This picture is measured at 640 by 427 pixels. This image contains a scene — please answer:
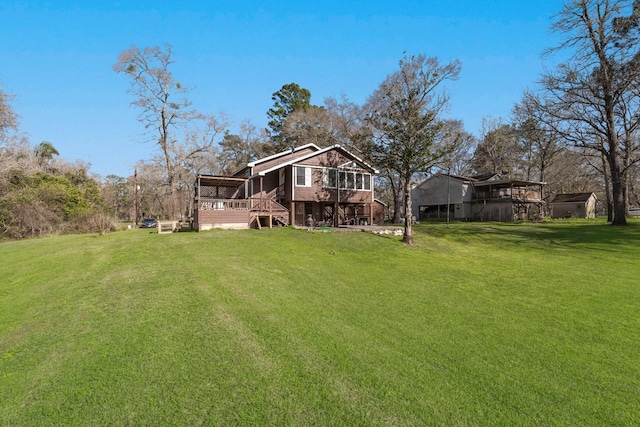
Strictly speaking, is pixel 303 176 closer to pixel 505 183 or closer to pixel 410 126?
pixel 410 126

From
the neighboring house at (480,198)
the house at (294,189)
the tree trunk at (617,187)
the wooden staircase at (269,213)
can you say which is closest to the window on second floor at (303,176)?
the house at (294,189)

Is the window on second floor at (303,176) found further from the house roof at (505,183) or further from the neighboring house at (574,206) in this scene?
the neighboring house at (574,206)

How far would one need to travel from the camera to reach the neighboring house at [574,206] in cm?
4184

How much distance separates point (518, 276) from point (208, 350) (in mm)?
10103

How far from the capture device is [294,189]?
75.4 ft

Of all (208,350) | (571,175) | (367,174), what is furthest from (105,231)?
(571,175)

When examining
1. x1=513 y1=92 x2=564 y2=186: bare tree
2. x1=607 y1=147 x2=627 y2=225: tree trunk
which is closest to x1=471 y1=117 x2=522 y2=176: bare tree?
x1=513 y1=92 x2=564 y2=186: bare tree

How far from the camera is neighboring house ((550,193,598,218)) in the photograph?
41.8 m

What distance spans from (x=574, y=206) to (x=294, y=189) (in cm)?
4049

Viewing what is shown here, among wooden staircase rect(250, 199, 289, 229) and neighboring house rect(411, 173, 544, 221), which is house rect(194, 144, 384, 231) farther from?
neighboring house rect(411, 173, 544, 221)

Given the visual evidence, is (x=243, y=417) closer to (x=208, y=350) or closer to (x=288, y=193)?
(x=208, y=350)

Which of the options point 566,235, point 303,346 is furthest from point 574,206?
point 303,346

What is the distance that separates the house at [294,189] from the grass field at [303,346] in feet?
34.9

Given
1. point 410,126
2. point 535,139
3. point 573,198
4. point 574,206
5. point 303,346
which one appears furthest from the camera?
point 573,198
